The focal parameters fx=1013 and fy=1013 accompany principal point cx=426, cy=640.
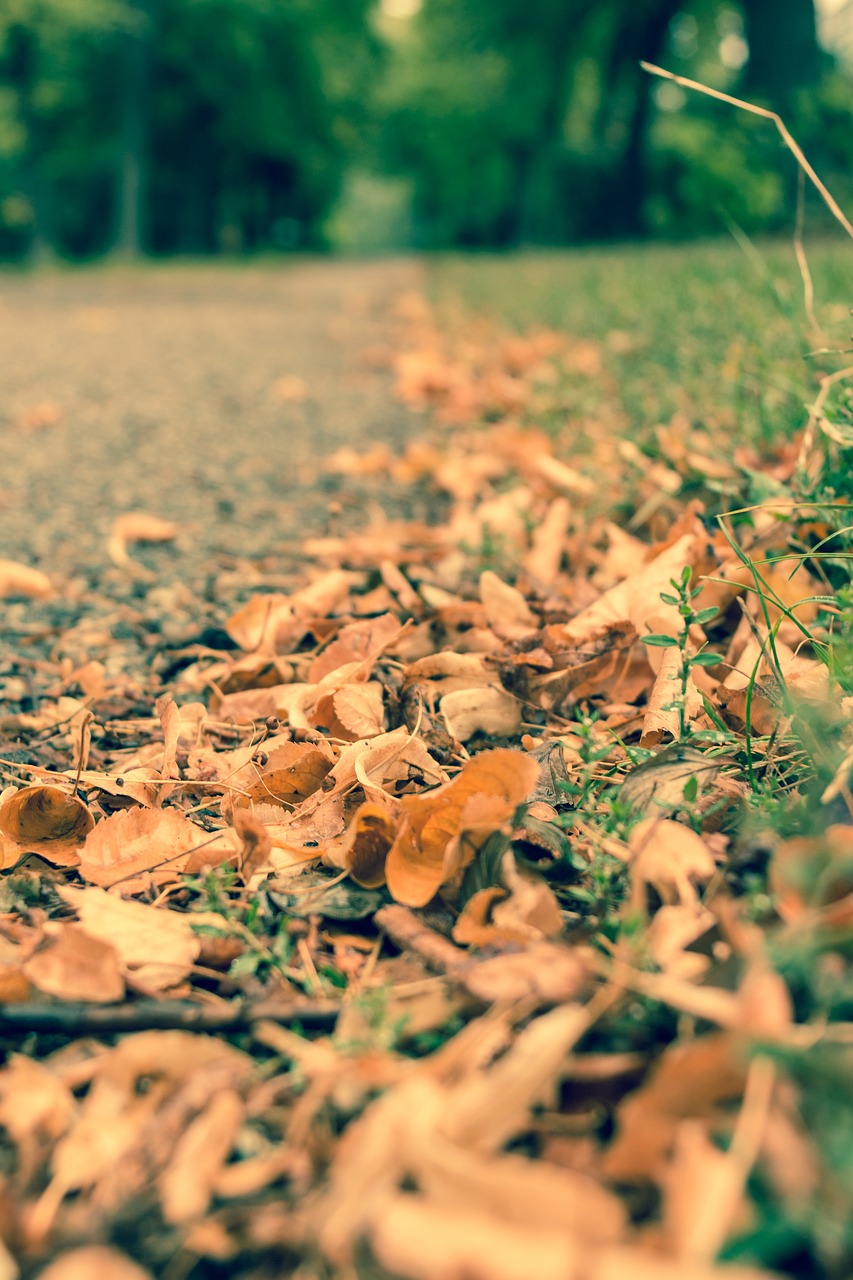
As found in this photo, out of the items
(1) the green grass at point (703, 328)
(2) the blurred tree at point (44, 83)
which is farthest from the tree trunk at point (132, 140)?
(1) the green grass at point (703, 328)

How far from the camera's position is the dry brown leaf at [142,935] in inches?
32.9

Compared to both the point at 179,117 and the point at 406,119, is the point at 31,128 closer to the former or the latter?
the point at 179,117

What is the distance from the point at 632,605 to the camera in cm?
132

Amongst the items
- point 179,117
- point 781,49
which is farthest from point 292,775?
point 179,117

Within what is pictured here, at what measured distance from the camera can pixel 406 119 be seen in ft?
91.6

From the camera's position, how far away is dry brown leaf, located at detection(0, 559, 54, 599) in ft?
5.89

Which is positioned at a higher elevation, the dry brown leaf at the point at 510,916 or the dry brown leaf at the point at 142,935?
the dry brown leaf at the point at 510,916

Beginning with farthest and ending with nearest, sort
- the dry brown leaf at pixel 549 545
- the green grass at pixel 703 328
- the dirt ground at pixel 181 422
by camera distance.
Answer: the dirt ground at pixel 181 422 → the green grass at pixel 703 328 → the dry brown leaf at pixel 549 545

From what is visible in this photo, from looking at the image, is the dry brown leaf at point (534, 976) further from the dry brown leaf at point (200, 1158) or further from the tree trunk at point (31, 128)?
the tree trunk at point (31, 128)

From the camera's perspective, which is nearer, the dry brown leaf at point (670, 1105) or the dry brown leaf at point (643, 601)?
the dry brown leaf at point (670, 1105)

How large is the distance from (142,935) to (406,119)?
30743 mm

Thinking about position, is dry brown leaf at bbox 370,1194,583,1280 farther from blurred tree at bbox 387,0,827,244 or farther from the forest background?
blurred tree at bbox 387,0,827,244

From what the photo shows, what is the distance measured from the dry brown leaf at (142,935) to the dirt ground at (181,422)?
3.60ft

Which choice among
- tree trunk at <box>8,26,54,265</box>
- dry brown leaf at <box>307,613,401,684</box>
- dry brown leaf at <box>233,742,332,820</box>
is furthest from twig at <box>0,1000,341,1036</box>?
tree trunk at <box>8,26,54,265</box>
